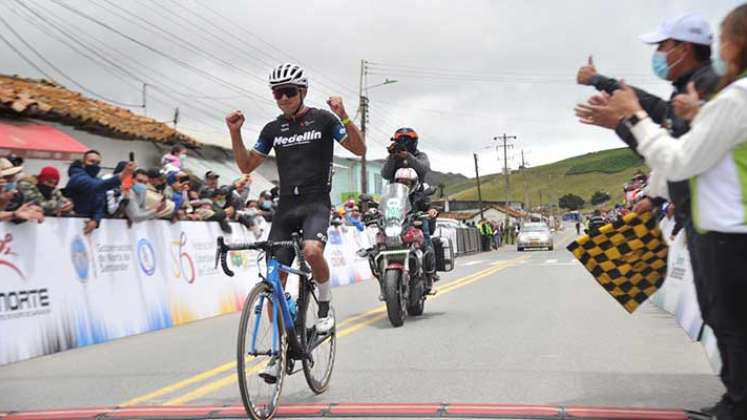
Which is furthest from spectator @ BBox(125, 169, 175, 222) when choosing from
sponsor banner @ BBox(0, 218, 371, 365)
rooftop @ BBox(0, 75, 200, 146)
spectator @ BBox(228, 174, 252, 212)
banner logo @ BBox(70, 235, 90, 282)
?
rooftop @ BBox(0, 75, 200, 146)

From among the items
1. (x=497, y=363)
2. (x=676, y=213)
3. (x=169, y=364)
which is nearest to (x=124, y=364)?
(x=169, y=364)

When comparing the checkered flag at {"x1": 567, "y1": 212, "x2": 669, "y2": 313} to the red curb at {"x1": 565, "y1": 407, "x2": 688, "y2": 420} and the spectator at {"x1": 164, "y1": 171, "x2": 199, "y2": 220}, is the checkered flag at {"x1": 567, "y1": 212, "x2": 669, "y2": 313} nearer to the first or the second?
the red curb at {"x1": 565, "y1": 407, "x2": 688, "y2": 420}

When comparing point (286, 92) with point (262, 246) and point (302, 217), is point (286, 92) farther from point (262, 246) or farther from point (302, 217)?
point (262, 246)

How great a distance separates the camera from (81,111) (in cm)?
2261

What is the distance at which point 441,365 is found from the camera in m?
6.76

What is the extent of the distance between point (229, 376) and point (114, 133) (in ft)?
63.8

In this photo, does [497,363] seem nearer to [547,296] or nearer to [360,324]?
[360,324]

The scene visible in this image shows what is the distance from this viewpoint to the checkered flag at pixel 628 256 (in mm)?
5051

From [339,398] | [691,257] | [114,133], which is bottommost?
[339,398]

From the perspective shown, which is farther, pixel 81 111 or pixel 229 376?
pixel 81 111

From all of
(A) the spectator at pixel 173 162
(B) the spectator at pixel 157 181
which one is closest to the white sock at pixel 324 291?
(B) the spectator at pixel 157 181

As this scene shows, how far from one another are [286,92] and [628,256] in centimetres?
250

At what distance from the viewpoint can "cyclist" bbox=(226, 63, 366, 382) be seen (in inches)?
219

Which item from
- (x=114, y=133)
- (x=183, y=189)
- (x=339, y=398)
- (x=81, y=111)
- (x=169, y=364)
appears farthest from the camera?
(x=114, y=133)
